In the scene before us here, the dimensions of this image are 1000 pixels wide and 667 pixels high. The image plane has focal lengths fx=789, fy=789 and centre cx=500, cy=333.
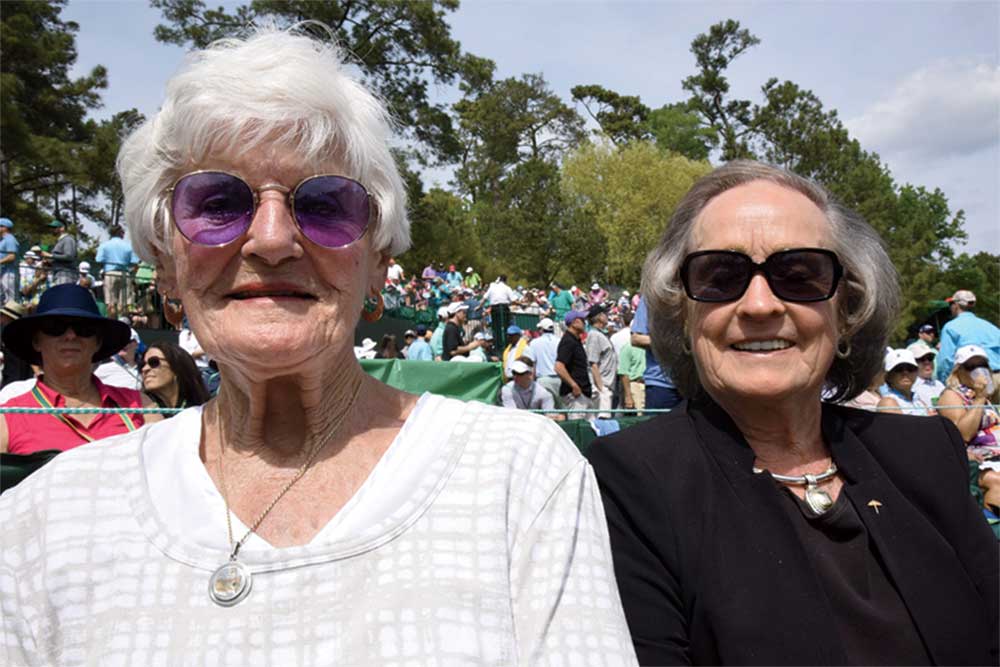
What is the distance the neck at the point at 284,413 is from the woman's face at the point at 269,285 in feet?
0.28

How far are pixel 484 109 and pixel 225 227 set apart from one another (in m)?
49.2

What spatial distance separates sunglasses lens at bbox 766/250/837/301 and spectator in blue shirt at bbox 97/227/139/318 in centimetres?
1290

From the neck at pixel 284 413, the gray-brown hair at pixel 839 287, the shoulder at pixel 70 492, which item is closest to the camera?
the shoulder at pixel 70 492

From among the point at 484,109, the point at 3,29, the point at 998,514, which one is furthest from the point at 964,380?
the point at 484,109

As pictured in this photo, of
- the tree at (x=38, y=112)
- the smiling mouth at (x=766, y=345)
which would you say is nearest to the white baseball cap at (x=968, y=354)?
the smiling mouth at (x=766, y=345)

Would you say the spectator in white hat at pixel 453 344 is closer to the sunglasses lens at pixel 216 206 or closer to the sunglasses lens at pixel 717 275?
the sunglasses lens at pixel 717 275

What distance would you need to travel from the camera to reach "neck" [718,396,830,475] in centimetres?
214

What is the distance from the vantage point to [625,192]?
42750mm

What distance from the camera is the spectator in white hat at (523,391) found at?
28.8ft

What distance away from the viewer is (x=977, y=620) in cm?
190

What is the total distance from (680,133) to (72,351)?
68725 millimetres

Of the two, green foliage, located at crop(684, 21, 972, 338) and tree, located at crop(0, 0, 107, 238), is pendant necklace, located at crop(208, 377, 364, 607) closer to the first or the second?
tree, located at crop(0, 0, 107, 238)

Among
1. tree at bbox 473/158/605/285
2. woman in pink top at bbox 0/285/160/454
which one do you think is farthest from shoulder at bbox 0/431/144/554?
tree at bbox 473/158/605/285

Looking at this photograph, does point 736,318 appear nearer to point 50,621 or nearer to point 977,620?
point 977,620
